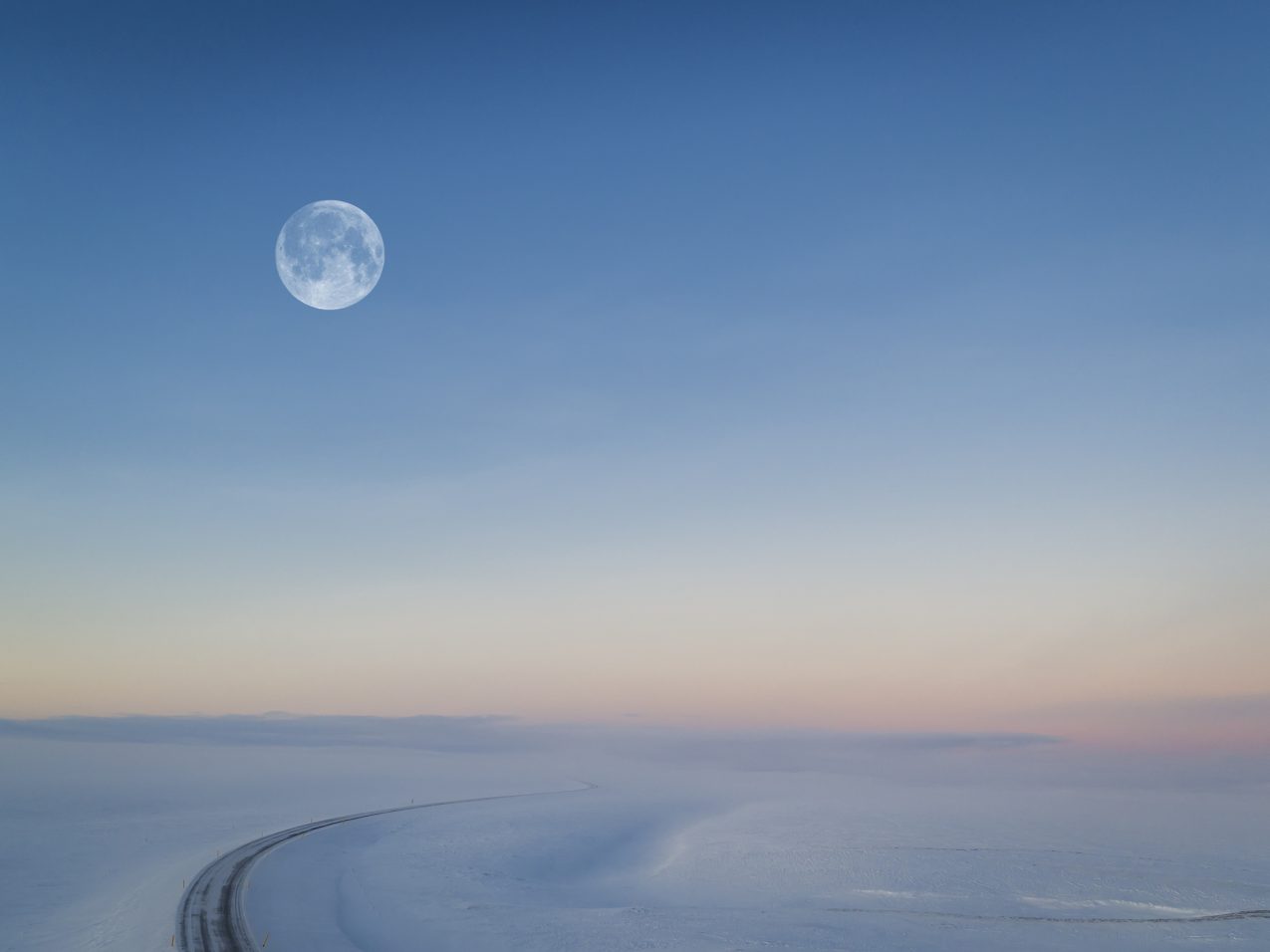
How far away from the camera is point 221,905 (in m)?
50.6

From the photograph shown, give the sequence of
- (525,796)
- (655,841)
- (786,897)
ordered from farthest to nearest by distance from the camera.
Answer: (525,796)
(655,841)
(786,897)

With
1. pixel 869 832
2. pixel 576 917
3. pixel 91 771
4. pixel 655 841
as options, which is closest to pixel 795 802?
pixel 869 832

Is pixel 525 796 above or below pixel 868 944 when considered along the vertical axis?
below

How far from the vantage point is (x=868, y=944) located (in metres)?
48.0

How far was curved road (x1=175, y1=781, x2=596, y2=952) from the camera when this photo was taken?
4219cm

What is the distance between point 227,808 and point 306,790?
1450 inches

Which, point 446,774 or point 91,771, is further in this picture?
point 446,774

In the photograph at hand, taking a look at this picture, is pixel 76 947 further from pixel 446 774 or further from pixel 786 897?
pixel 446 774

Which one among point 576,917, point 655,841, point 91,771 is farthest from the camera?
point 91,771

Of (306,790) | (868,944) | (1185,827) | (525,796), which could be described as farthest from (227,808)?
(1185,827)

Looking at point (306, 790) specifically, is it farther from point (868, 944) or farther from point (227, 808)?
point (868, 944)

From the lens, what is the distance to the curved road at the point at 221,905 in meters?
42.2

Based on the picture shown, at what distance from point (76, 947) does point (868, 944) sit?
47.4 m

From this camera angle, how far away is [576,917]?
53.1m
